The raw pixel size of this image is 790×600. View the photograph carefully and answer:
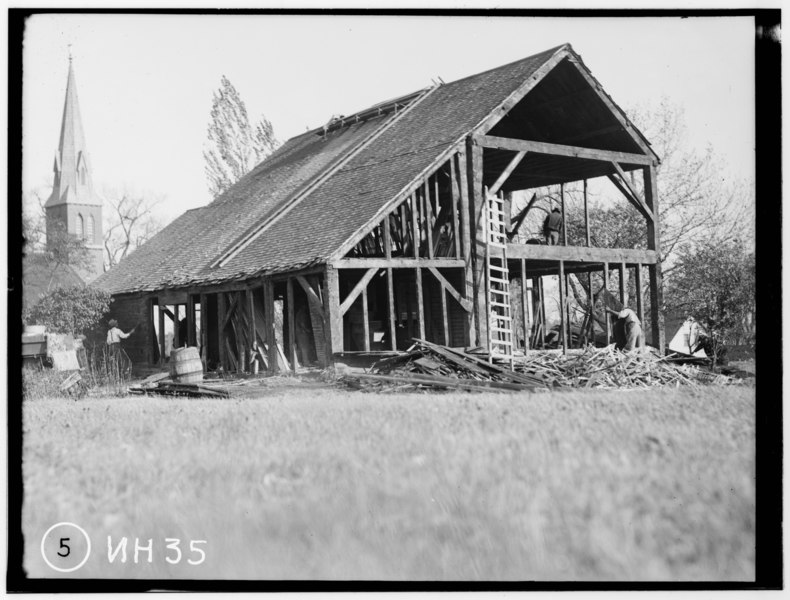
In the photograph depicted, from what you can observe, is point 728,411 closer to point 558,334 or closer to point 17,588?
point 17,588

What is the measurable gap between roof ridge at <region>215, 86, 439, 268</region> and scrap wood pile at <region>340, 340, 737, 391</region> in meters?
7.57

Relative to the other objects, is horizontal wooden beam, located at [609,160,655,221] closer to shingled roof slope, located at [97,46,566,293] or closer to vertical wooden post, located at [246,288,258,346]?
shingled roof slope, located at [97,46,566,293]

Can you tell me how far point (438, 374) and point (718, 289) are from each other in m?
14.8

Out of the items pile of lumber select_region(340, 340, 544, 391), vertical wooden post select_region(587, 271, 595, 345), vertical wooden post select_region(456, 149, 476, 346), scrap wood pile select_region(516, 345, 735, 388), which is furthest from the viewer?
vertical wooden post select_region(587, 271, 595, 345)

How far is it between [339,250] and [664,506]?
1191 cm

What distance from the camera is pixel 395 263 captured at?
20484 mm

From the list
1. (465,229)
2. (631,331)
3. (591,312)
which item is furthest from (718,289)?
(465,229)

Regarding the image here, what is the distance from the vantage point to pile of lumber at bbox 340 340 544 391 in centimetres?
1606

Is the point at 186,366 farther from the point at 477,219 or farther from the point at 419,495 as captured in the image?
the point at 419,495

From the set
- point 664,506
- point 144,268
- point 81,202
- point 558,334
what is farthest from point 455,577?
point 81,202

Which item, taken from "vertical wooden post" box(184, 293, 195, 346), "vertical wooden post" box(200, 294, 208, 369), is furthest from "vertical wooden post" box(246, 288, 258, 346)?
"vertical wooden post" box(184, 293, 195, 346)

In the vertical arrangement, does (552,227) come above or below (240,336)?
above

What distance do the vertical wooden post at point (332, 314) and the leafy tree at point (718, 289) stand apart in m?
11.6

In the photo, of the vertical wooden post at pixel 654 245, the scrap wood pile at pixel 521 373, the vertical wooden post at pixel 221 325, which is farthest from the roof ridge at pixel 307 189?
the scrap wood pile at pixel 521 373
